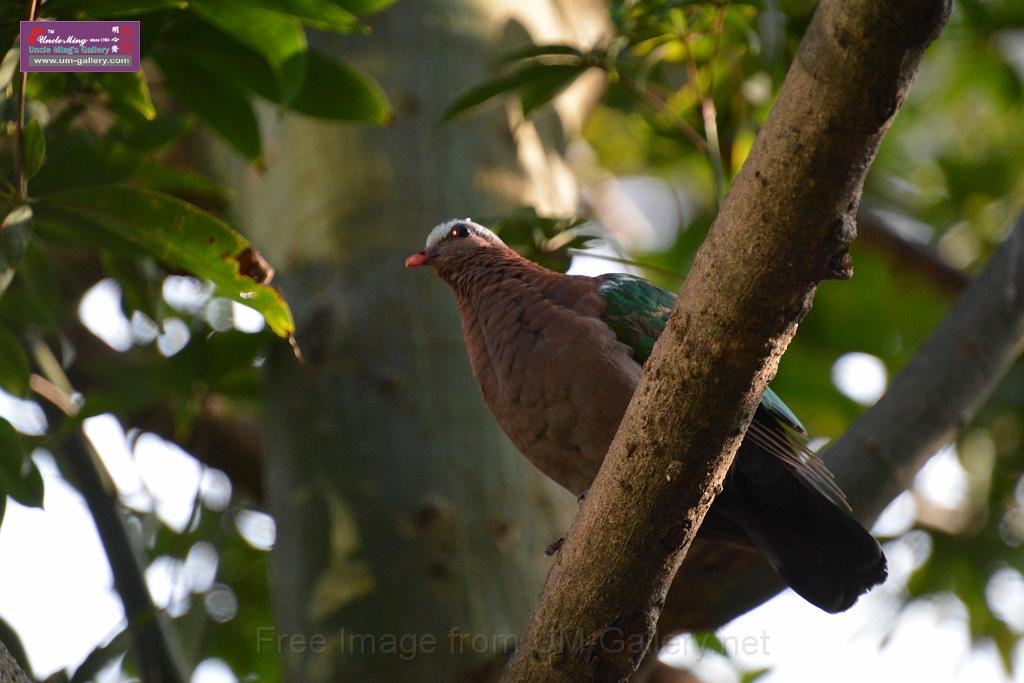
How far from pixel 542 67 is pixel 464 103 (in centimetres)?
29

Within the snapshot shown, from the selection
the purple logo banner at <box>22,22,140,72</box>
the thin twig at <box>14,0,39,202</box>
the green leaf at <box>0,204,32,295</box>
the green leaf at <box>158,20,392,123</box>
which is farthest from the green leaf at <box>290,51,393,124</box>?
the green leaf at <box>0,204,32,295</box>

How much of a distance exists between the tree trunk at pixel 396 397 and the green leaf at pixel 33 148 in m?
1.27

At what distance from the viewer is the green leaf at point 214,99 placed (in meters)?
3.36

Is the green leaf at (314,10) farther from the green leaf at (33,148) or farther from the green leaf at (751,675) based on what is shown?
the green leaf at (751,675)

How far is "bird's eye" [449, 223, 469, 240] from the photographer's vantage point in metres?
3.56

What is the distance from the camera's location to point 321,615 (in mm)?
3254

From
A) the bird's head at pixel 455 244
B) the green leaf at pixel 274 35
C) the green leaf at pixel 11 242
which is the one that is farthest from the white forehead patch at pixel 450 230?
the green leaf at pixel 11 242

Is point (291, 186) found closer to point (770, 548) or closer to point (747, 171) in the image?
point (770, 548)

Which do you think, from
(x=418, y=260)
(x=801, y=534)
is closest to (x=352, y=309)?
(x=418, y=260)

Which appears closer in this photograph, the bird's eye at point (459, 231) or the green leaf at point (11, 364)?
the green leaf at point (11, 364)

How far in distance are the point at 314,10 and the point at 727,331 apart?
1595 millimetres

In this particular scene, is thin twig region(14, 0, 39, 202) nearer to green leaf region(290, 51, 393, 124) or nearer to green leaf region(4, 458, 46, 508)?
green leaf region(4, 458, 46, 508)

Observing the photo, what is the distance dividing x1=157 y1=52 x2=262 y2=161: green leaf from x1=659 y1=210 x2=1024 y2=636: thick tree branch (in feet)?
6.43

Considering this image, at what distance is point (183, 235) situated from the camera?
9.23ft
